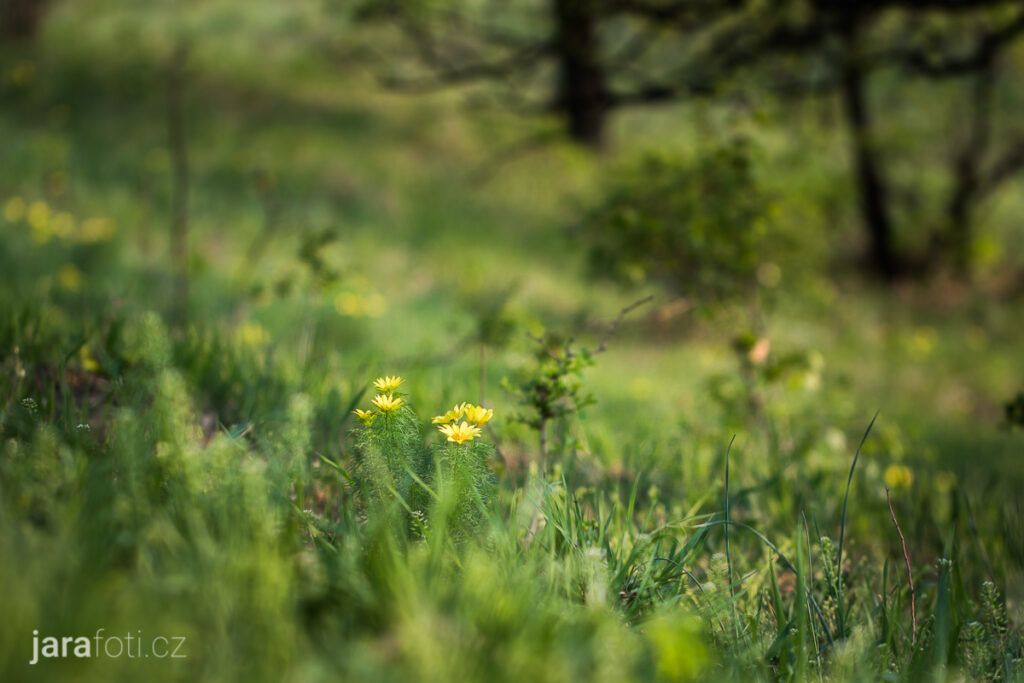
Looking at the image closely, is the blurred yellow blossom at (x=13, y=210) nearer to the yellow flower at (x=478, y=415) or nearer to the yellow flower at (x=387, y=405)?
the yellow flower at (x=387, y=405)

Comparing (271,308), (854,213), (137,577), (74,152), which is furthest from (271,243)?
(854,213)

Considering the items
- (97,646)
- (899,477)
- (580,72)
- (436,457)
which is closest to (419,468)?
(436,457)

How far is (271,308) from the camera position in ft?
13.8

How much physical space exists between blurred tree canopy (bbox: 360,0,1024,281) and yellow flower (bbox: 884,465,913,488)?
2.25 metres

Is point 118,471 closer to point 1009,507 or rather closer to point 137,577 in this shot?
point 137,577

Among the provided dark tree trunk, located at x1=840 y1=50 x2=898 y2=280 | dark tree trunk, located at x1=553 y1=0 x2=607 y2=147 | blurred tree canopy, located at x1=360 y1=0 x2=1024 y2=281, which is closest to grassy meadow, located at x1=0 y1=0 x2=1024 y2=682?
blurred tree canopy, located at x1=360 y1=0 x2=1024 y2=281

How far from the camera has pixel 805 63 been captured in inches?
242

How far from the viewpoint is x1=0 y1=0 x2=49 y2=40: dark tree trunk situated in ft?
29.4

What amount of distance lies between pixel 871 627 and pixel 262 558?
1249 mm

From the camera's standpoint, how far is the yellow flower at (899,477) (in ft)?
8.47

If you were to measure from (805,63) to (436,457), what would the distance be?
6.32 meters

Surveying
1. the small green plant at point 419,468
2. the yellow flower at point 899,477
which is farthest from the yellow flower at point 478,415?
the yellow flower at point 899,477

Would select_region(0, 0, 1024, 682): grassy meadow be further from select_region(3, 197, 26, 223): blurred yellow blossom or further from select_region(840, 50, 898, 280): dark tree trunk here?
select_region(840, 50, 898, 280): dark tree trunk

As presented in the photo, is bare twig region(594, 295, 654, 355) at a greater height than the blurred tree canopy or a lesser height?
lesser
